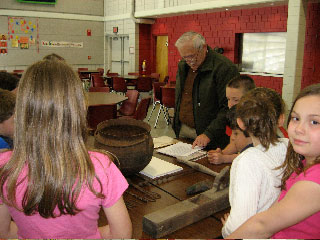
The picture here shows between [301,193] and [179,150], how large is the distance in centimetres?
120

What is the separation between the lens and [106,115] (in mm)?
4355

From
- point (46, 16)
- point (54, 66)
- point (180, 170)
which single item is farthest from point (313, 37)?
point (46, 16)

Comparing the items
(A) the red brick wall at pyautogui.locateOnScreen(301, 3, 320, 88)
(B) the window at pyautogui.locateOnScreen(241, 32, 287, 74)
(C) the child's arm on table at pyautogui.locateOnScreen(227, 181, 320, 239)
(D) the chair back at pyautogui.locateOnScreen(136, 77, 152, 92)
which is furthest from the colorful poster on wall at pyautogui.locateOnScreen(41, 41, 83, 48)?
(C) the child's arm on table at pyautogui.locateOnScreen(227, 181, 320, 239)

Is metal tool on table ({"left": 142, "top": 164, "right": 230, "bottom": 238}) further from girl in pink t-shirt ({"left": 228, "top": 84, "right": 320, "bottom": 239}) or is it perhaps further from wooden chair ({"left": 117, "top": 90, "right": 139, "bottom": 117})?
wooden chair ({"left": 117, "top": 90, "right": 139, "bottom": 117})

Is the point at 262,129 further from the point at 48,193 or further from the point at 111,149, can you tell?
the point at 48,193

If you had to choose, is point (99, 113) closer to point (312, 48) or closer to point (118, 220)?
point (118, 220)

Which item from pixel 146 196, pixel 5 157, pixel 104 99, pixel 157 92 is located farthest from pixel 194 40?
pixel 157 92

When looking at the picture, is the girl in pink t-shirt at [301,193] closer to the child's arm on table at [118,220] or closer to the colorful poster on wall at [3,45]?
the child's arm on table at [118,220]

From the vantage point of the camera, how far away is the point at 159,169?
70.5 inches

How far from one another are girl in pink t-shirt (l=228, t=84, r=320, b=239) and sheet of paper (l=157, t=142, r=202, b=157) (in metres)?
0.92

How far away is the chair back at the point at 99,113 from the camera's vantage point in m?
4.22

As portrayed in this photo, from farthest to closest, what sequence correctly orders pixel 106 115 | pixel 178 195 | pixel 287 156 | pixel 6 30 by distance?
pixel 6 30
pixel 106 115
pixel 178 195
pixel 287 156

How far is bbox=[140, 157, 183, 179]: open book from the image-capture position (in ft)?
5.67

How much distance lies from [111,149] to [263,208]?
73 cm
